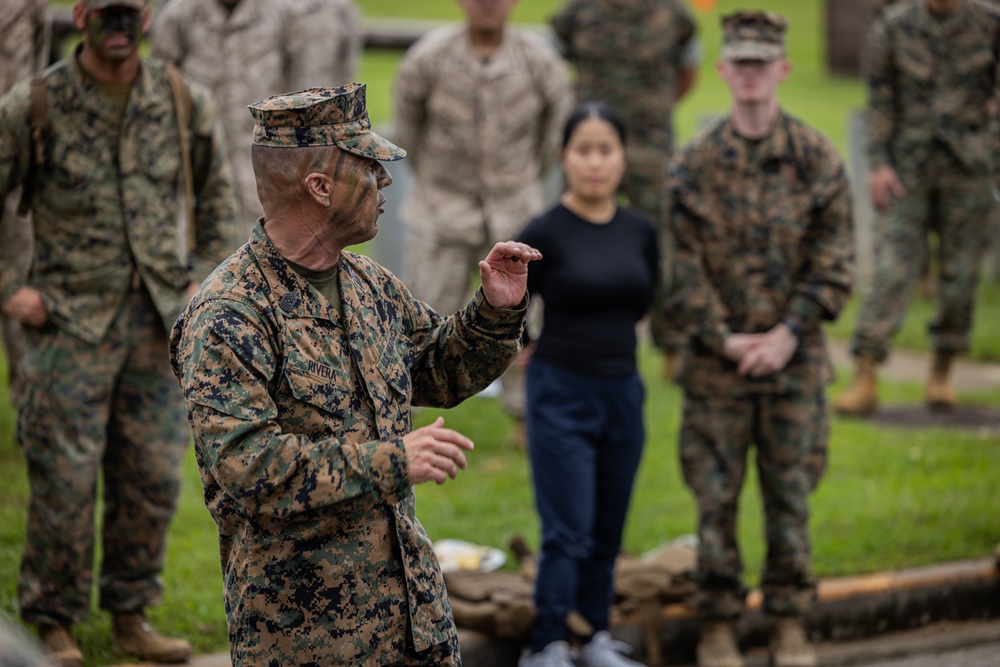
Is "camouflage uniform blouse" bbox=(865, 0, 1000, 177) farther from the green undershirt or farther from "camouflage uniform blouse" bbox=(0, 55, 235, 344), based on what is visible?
the green undershirt

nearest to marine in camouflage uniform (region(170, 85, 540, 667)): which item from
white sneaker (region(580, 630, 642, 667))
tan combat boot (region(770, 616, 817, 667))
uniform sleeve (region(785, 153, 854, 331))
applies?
white sneaker (region(580, 630, 642, 667))

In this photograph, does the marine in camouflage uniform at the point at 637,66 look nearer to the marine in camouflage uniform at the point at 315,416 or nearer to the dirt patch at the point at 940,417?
the dirt patch at the point at 940,417

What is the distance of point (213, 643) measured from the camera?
6.18 metres

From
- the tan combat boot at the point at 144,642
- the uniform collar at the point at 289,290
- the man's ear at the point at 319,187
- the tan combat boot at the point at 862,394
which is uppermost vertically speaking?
the man's ear at the point at 319,187

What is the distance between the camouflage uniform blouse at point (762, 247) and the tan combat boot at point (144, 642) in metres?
2.42

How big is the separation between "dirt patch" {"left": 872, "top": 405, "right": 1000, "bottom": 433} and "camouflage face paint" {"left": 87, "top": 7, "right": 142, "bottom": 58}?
5825 millimetres

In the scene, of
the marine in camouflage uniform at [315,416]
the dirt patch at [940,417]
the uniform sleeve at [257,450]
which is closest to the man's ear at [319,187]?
the marine in camouflage uniform at [315,416]

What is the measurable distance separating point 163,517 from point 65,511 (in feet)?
1.28

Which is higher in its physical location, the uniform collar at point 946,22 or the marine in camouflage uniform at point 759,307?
the uniform collar at point 946,22

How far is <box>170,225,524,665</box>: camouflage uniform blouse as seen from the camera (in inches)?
140

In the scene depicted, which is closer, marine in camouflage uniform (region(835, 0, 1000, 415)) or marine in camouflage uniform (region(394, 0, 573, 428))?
marine in camouflage uniform (region(394, 0, 573, 428))

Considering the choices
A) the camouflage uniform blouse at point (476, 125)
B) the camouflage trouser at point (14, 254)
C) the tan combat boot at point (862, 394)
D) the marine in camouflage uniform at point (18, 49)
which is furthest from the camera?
the tan combat boot at point (862, 394)

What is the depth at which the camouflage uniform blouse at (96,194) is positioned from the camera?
18.4ft

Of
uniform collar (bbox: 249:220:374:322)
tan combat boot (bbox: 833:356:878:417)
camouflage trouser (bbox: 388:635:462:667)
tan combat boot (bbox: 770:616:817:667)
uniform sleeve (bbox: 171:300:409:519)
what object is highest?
uniform collar (bbox: 249:220:374:322)
